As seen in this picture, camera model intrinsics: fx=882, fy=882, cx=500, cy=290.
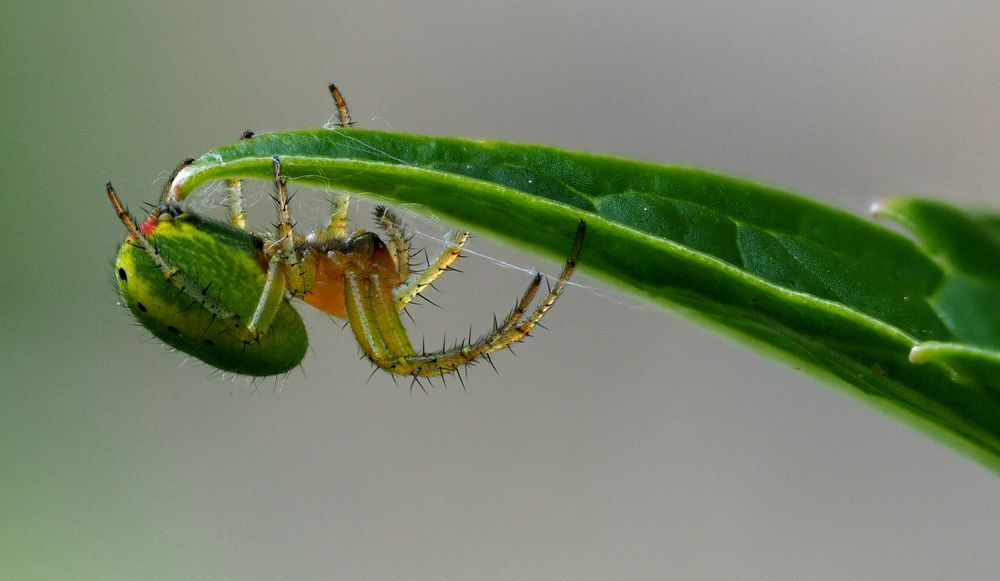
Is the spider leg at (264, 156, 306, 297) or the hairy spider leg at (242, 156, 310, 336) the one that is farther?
the hairy spider leg at (242, 156, 310, 336)

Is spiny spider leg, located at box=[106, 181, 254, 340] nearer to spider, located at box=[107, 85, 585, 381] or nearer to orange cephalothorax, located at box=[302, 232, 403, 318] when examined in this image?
spider, located at box=[107, 85, 585, 381]

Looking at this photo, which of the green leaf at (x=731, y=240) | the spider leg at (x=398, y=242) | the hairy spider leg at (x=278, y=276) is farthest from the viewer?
the spider leg at (x=398, y=242)

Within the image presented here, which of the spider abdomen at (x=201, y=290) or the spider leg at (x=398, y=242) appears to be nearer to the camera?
the spider abdomen at (x=201, y=290)

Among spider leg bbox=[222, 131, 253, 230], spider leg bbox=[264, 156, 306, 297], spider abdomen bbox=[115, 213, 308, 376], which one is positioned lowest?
spider abdomen bbox=[115, 213, 308, 376]

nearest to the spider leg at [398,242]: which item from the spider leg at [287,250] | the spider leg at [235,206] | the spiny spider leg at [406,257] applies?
the spiny spider leg at [406,257]

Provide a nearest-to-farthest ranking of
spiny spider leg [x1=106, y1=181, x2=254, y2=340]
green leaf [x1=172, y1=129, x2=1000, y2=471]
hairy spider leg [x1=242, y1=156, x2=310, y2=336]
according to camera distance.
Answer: green leaf [x1=172, y1=129, x2=1000, y2=471] → spiny spider leg [x1=106, y1=181, x2=254, y2=340] → hairy spider leg [x1=242, y1=156, x2=310, y2=336]

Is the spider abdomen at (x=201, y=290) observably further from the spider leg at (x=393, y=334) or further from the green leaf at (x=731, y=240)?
the green leaf at (x=731, y=240)

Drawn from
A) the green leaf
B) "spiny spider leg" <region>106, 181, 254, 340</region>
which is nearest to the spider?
"spiny spider leg" <region>106, 181, 254, 340</region>

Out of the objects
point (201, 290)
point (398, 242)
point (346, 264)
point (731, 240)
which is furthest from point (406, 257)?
point (731, 240)
